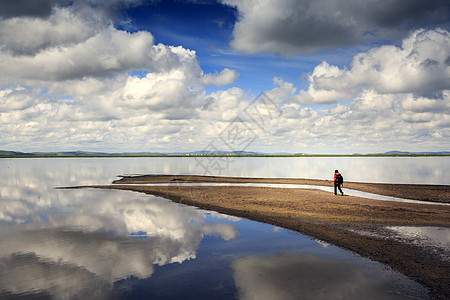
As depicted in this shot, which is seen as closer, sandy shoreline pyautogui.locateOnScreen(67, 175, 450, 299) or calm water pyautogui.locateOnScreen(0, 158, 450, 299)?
calm water pyautogui.locateOnScreen(0, 158, 450, 299)

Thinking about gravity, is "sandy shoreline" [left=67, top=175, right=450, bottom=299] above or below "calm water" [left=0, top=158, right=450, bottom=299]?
above

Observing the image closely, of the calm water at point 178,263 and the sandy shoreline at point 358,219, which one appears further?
the sandy shoreline at point 358,219

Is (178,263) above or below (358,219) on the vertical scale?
below

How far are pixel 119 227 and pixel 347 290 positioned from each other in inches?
586

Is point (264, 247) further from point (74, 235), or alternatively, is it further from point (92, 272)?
point (74, 235)

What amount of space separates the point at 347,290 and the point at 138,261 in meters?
8.89

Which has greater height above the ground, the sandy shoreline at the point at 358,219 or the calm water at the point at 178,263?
the sandy shoreline at the point at 358,219

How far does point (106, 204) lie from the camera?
29172 mm

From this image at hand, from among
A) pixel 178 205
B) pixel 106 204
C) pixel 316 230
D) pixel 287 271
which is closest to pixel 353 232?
pixel 316 230

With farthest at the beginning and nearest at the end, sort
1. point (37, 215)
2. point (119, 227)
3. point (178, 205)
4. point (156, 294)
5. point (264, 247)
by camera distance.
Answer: point (178, 205) < point (37, 215) < point (119, 227) < point (264, 247) < point (156, 294)

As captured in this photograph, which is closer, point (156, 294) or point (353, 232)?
point (156, 294)

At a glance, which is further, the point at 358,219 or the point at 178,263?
the point at 358,219

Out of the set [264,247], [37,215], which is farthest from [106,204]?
[264,247]

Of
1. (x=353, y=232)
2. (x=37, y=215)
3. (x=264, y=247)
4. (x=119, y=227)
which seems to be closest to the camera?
(x=264, y=247)
